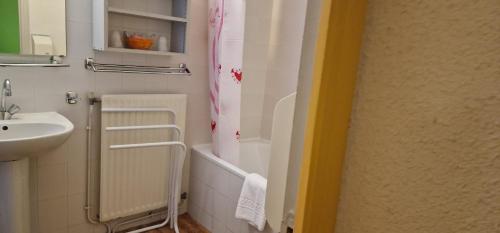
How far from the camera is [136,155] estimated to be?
204cm

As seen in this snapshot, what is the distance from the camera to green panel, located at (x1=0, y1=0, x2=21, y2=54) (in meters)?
1.56

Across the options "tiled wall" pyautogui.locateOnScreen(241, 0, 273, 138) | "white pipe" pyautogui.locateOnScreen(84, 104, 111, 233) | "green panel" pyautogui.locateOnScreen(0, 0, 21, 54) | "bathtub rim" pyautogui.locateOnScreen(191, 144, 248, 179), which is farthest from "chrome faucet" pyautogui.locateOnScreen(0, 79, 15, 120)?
"tiled wall" pyautogui.locateOnScreen(241, 0, 273, 138)

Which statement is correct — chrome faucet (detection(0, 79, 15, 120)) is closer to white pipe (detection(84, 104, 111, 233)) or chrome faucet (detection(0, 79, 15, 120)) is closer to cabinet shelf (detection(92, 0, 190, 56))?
white pipe (detection(84, 104, 111, 233))

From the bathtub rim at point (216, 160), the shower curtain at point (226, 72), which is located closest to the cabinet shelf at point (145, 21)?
the shower curtain at point (226, 72)

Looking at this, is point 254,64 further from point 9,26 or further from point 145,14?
point 9,26

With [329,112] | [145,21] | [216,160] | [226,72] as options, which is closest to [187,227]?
[216,160]

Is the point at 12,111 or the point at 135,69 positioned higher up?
the point at 135,69

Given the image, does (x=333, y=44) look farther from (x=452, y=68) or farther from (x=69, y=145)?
(x=69, y=145)

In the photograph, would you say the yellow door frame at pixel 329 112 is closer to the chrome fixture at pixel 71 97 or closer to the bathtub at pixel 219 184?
the bathtub at pixel 219 184

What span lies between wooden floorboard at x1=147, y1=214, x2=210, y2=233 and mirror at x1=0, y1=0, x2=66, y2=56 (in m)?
1.34

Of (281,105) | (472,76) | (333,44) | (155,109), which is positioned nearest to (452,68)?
(472,76)

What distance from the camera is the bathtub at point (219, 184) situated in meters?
2.05

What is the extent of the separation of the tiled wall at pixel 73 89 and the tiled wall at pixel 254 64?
1.61 ft

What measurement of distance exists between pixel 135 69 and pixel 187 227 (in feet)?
3.98
